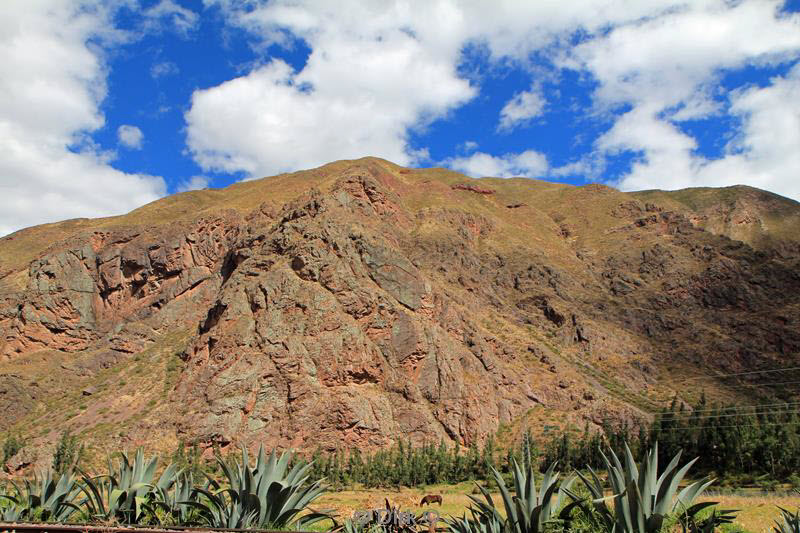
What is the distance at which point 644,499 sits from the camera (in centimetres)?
1066

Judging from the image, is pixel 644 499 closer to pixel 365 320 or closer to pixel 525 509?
pixel 525 509

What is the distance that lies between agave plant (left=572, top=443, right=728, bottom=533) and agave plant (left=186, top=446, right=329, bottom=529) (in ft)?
21.3

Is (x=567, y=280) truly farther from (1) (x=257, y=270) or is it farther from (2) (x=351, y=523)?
(2) (x=351, y=523)

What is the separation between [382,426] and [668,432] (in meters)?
25.9

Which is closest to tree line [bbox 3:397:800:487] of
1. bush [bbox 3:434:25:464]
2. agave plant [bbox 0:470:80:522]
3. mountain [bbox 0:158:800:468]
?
bush [bbox 3:434:25:464]

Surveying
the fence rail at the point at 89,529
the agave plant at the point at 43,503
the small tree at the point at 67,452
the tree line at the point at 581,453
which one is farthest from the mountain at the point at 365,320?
the fence rail at the point at 89,529

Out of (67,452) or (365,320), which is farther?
(365,320)

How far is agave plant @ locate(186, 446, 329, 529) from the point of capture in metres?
13.4

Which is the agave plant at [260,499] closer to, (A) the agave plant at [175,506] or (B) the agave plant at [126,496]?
(A) the agave plant at [175,506]

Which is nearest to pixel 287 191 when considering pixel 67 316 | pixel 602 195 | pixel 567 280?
pixel 67 316

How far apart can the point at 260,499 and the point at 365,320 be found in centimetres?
5033

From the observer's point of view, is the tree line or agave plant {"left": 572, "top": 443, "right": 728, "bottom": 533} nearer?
agave plant {"left": 572, "top": 443, "right": 728, "bottom": 533}

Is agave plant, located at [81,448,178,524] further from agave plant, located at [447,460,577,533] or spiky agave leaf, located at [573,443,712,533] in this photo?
spiky agave leaf, located at [573,443,712,533]

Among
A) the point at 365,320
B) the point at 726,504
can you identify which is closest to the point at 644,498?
the point at 726,504
